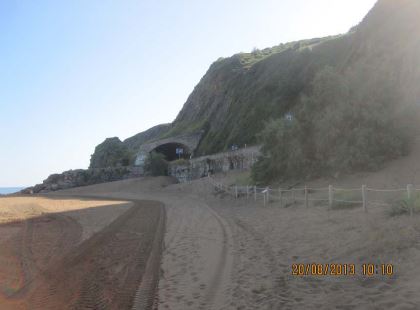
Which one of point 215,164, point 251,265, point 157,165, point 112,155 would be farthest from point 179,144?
point 251,265

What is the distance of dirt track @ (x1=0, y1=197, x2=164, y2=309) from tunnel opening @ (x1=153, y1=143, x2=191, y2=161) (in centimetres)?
6987

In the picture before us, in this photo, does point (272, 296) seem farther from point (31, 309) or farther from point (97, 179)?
point (97, 179)

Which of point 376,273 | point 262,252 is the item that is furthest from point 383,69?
point 376,273

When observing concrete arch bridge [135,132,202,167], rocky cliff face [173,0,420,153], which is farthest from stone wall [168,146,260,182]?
concrete arch bridge [135,132,202,167]

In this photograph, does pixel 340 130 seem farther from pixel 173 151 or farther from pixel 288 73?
pixel 173 151

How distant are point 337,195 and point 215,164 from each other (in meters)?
43.6

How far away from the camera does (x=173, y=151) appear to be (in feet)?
313

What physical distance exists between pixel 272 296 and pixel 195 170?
59015 millimetres

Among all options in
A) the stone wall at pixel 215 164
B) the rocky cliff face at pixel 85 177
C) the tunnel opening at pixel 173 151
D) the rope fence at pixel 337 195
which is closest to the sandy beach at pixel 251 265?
the rope fence at pixel 337 195

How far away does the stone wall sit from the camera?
50759 millimetres

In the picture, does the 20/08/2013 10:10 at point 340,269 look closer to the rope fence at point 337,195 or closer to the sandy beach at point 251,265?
the sandy beach at point 251,265

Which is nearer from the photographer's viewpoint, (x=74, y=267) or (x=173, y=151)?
(x=74, y=267)

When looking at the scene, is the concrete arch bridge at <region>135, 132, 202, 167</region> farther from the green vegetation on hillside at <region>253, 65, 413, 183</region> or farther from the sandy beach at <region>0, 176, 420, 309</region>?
the sandy beach at <region>0, 176, 420, 309</region>

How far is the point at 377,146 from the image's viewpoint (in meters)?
23.6
